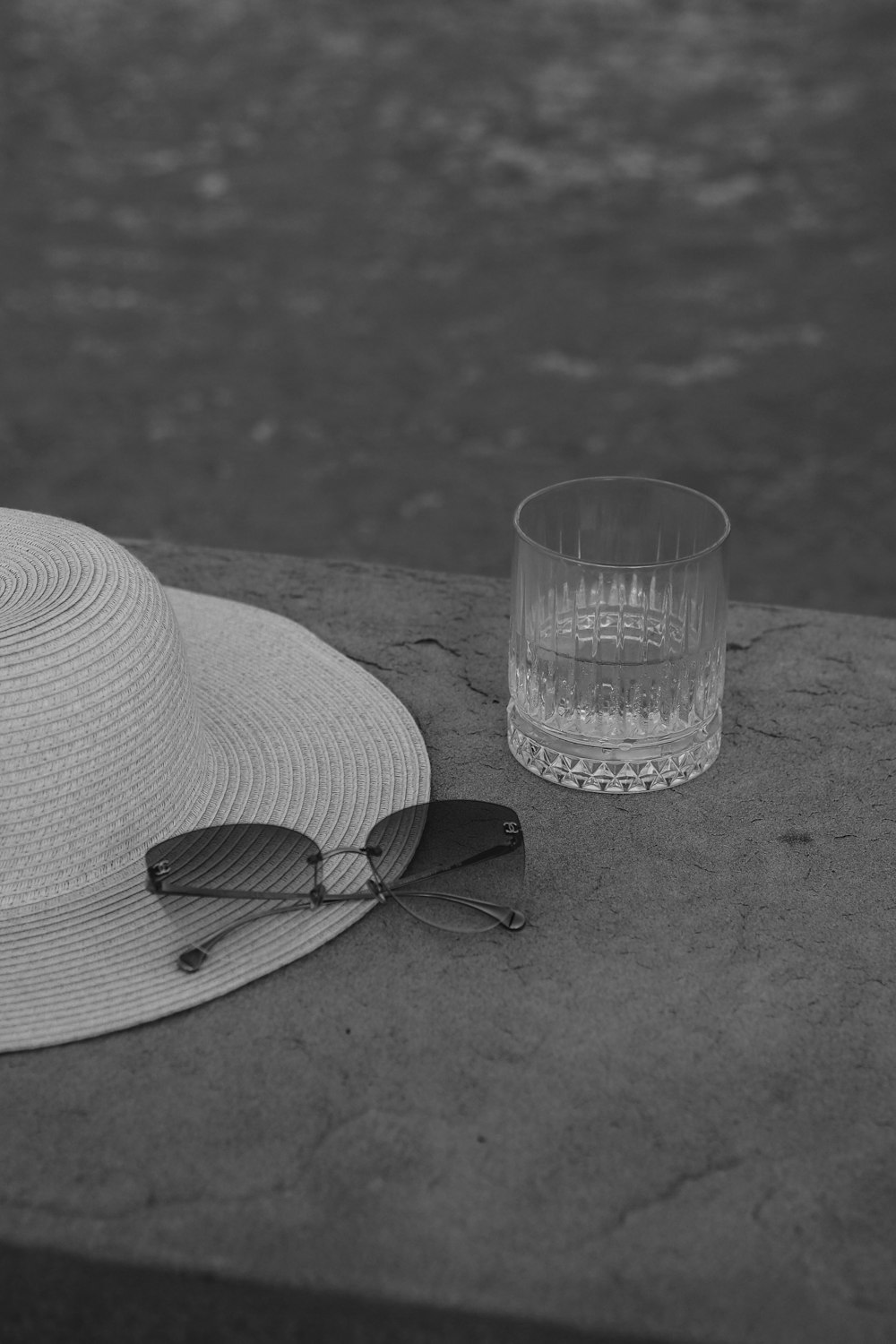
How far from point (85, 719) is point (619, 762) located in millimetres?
493

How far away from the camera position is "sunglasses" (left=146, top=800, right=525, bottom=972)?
48.3 inches

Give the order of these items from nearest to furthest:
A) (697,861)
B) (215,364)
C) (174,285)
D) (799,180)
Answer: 1. (697,861)
2. (215,364)
3. (174,285)
4. (799,180)

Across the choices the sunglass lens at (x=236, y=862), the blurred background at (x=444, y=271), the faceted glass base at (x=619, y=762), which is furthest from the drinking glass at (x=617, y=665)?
the blurred background at (x=444, y=271)

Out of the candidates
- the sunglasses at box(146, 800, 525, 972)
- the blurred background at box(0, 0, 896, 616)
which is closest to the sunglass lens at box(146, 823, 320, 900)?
the sunglasses at box(146, 800, 525, 972)

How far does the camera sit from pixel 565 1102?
3.52 feet

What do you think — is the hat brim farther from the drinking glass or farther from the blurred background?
the blurred background

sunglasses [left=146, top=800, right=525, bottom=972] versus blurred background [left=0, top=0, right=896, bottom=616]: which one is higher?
sunglasses [left=146, top=800, right=525, bottom=972]

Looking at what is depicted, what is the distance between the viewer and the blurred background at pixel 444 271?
3574 millimetres

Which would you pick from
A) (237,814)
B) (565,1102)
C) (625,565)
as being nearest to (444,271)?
(625,565)

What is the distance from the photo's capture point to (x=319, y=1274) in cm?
95

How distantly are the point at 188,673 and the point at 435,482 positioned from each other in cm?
234

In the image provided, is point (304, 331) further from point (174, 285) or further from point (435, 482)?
point (435, 482)

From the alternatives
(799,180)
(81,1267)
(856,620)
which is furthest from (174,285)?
(81,1267)

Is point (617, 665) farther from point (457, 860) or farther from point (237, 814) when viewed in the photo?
point (237, 814)
